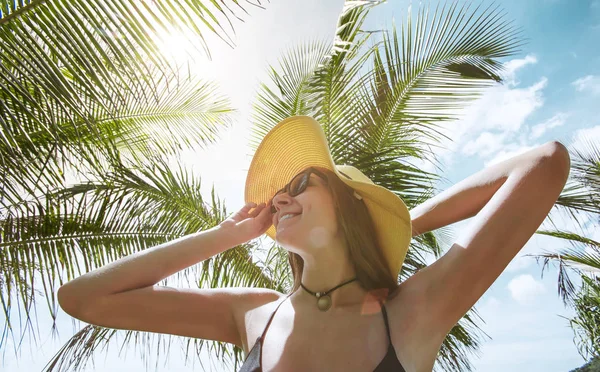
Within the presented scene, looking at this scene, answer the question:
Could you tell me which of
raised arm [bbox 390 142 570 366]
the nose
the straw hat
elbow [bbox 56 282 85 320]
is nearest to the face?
the nose

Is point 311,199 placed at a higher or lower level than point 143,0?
lower

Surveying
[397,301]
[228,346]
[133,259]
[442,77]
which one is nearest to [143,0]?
[133,259]

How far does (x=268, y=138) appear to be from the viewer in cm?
207

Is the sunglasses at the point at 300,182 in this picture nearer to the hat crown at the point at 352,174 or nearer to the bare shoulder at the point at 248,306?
the hat crown at the point at 352,174

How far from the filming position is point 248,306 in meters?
1.80

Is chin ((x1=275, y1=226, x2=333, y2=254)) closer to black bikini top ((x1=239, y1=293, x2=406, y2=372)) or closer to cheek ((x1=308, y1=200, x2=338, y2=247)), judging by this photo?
cheek ((x1=308, y1=200, x2=338, y2=247))

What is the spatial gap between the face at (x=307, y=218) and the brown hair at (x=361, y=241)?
3 cm

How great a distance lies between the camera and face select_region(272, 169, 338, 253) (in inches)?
65.9

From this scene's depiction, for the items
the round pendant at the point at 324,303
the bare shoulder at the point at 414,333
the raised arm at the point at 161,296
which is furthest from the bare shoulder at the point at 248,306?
the bare shoulder at the point at 414,333

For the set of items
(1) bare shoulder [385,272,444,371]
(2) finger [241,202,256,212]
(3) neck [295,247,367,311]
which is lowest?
(1) bare shoulder [385,272,444,371]

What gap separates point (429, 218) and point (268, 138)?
0.74 meters

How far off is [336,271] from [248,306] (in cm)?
36

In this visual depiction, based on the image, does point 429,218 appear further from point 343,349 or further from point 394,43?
point 394,43

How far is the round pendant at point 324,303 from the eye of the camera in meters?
1.61
